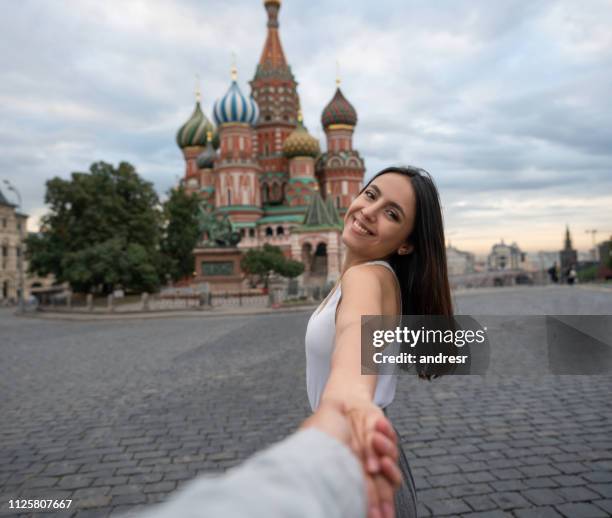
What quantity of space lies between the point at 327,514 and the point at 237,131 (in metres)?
48.2

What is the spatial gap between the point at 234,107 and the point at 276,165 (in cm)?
816

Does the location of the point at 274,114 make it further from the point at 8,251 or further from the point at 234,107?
the point at 8,251

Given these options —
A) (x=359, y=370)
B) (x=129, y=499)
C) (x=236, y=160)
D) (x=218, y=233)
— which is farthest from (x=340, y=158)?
(x=359, y=370)

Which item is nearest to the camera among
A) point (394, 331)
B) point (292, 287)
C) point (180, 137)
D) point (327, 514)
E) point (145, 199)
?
point (327, 514)

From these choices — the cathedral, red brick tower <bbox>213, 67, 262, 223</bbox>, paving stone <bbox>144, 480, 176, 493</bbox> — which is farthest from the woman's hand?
red brick tower <bbox>213, 67, 262, 223</bbox>

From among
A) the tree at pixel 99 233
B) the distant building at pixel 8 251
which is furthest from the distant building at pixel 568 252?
the distant building at pixel 8 251

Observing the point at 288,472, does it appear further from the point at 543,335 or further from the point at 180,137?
the point at 180,137

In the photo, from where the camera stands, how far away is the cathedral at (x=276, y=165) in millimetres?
42656

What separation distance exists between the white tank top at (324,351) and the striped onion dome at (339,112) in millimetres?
53160

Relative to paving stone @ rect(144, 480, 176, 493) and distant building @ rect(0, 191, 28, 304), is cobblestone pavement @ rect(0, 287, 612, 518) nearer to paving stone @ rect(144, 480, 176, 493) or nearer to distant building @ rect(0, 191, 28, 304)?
paving stone @ rect(144, 480, 176, 493)

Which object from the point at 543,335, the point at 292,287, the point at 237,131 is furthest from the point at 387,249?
the point at 237,131

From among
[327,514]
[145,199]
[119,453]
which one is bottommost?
[119,453]

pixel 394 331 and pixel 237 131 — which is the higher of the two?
pixel 237 131

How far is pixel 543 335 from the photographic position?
6.14 feet
